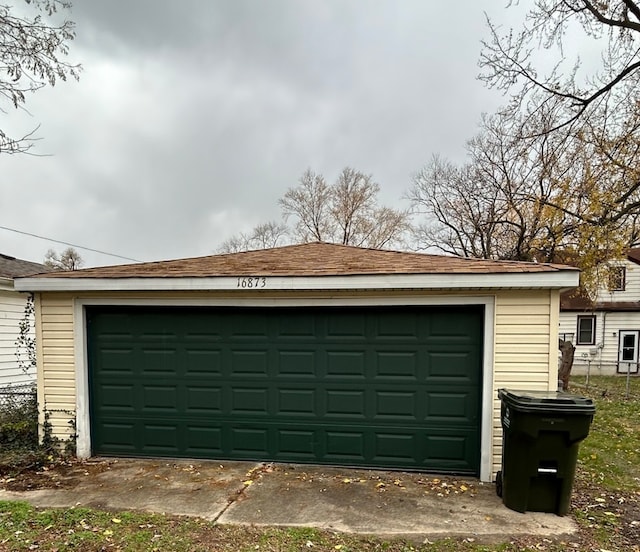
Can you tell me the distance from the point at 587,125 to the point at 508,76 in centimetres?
235

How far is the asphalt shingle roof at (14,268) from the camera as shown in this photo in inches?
372

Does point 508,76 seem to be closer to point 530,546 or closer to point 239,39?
point 239,39

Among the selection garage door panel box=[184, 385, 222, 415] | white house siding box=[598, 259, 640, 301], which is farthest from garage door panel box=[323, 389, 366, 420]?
white house siding box=[598, 259, 640, 301]

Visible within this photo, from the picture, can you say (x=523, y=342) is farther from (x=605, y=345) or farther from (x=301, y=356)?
(x=605, y=345)

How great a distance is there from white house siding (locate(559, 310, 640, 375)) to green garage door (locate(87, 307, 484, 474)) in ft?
52.0

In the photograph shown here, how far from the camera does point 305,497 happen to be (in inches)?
167

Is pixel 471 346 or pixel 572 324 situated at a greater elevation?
pixel 471 346

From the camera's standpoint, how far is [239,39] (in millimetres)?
9727

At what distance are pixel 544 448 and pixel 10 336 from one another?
34.7ft

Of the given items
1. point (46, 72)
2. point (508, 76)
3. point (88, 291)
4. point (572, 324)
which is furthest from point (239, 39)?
point (572, 324)

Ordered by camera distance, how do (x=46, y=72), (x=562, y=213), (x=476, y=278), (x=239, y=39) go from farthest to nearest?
(x=562, y=213), (x=239, y=39), (x=46, y=72), (x=476, y=278)

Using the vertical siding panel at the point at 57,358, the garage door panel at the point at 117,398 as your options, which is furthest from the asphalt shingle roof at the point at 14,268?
the garage door panel at the point at 117,398

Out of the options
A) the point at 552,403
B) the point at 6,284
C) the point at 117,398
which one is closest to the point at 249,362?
the point at 117,398

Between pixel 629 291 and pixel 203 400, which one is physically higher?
pixel 629 291
